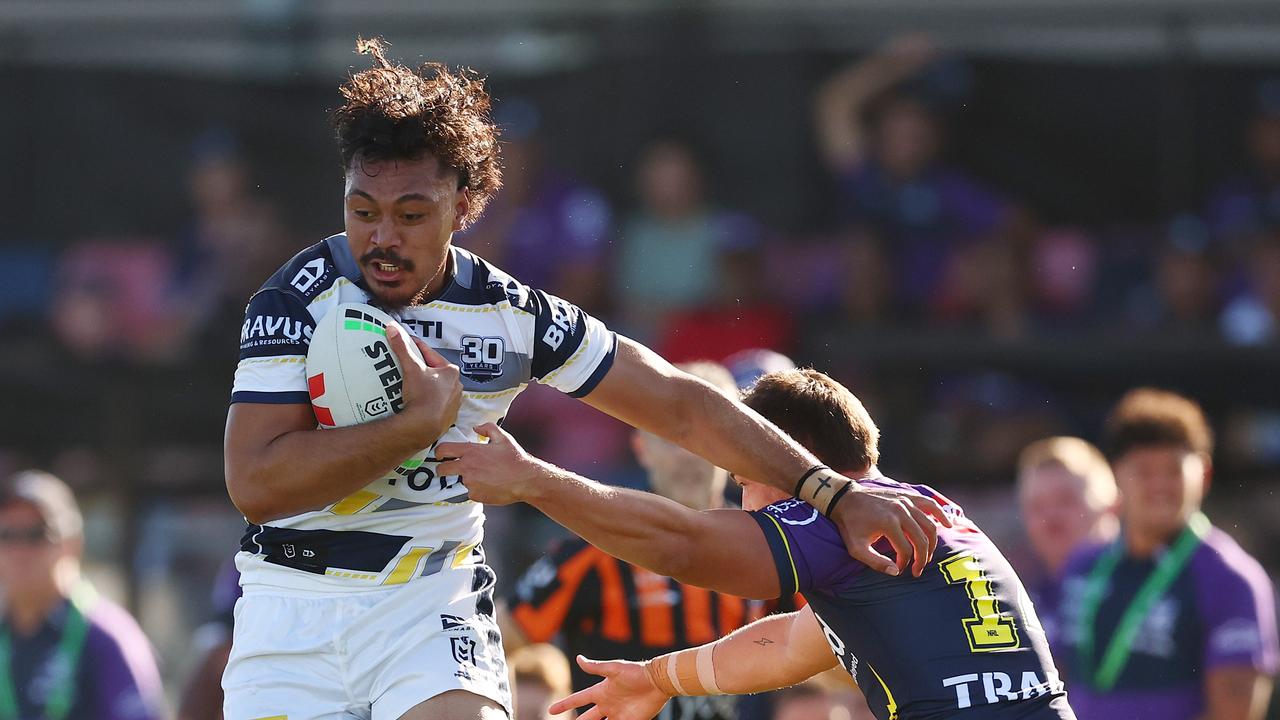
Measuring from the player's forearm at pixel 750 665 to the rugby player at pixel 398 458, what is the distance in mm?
549

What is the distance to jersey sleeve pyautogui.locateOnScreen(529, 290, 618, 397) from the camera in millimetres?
4406

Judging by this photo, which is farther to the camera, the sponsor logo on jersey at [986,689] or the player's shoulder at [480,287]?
the player's shoulder at [480,287]

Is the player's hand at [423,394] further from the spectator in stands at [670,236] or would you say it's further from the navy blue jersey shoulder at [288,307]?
the spectator in stands at [670,236]

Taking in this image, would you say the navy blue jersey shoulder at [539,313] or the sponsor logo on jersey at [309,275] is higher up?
the sponsor logo on jersey at [309,275]

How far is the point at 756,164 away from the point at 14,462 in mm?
4939

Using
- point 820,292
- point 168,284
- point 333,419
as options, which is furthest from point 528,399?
point 333,419

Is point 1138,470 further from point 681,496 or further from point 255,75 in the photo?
point 255,75

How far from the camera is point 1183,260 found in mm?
9320

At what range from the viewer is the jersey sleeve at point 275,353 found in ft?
13.1

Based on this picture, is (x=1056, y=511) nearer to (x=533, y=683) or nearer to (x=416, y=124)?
(x=533, y=683)

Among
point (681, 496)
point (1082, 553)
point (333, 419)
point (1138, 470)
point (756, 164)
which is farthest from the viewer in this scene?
point (756, 164)

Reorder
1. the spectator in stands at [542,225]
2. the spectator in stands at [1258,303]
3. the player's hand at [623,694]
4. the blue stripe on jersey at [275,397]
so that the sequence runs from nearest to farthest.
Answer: the blue stripe on jersey at [275,397]
the player's hand at [623,694]
the spectator in stands at [1258,303]
the spectator in stands at [542,225]

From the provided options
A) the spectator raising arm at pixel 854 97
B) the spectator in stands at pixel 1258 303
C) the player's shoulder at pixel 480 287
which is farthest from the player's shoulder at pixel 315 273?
the spectator in stands at pixel 1258 303

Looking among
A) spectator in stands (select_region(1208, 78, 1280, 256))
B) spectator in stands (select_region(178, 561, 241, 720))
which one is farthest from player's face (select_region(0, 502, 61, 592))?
spectator in stands (select_region(1208, 78, 1280, 256))
